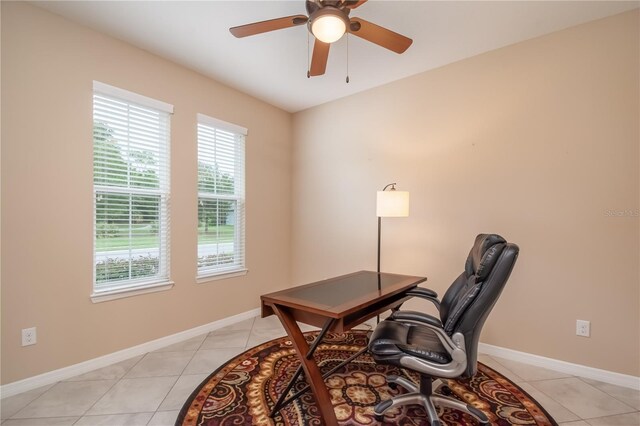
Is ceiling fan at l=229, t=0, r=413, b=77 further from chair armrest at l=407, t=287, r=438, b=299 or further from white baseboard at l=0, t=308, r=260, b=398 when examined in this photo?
white baseboard at l=0, t=308, r=260, b=398

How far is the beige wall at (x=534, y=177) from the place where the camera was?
2236 mm

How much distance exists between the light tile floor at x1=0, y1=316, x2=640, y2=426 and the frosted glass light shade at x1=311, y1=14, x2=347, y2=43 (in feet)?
7.94

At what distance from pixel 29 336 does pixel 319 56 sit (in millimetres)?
2854

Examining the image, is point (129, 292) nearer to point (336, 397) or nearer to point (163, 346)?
point (163, 346)

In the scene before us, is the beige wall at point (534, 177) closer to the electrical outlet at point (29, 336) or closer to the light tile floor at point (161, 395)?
the light tile floor at point (161, 395)

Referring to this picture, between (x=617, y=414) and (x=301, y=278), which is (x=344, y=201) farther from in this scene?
(x=617, y=414)

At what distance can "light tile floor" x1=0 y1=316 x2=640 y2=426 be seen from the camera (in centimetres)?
183

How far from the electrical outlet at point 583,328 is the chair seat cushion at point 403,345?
1.38 m

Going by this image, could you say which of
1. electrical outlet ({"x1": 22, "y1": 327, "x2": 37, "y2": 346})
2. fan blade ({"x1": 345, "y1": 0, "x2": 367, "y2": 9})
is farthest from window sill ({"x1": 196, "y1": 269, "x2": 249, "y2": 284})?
fan blade ({"x1": 345, "y1": 0, "x2": 367, "y2": 9})

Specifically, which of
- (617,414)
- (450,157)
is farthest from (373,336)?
(450,157)

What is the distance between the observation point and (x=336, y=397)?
2006 millimetres

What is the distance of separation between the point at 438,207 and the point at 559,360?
156 cm

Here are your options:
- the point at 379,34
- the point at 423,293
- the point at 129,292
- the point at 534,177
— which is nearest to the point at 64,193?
the point at 129,292

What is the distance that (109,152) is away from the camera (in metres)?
2.57
